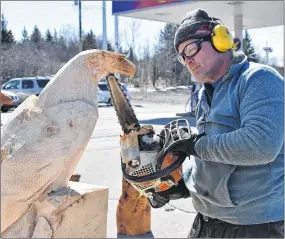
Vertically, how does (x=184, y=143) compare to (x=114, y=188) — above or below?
above

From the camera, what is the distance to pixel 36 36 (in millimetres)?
36938

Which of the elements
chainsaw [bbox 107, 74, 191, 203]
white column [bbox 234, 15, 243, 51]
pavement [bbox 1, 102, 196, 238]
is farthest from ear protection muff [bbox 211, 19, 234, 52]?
white column [bbox 234, 15, 243, 51]

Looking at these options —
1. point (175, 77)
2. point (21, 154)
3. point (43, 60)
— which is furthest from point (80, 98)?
point (175, 77)

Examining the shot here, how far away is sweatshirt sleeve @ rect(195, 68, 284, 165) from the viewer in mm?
1496

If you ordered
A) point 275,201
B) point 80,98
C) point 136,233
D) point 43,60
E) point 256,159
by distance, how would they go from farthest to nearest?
point 43,60 < point 136,233 < point 80,98 < point 275,201 < point 256,159

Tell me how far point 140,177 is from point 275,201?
56 cm

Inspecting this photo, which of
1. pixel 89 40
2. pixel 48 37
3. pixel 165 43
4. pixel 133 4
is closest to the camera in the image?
pixel 133 4

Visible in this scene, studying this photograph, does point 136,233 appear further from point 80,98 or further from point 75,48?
point 75,48

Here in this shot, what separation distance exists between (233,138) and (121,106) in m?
0.66

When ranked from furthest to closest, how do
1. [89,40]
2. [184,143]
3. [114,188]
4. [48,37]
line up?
[48,37] < [89,40] < [114,188] < [184,143]

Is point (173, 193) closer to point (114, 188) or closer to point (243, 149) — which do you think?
point (243, 149)

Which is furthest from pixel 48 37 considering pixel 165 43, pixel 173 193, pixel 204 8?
pixel 173 193

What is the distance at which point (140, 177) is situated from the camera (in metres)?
1.79

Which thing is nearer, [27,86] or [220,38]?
[220,38]
